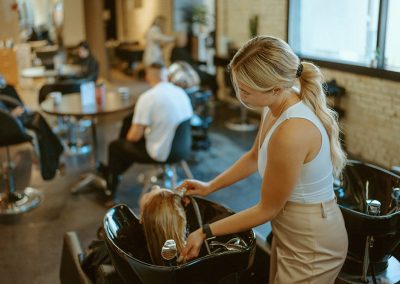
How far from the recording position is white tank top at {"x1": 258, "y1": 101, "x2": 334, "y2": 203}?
1.48 metres

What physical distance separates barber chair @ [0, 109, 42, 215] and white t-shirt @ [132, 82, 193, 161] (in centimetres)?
100

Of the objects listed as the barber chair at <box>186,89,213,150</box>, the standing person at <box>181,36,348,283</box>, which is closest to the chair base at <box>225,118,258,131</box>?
the barber chair at <box>186,89,213,150</box>

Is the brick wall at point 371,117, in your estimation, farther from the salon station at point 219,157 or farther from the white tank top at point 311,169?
the white tank top at point 311,169

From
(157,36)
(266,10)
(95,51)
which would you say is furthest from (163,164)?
(95,51)

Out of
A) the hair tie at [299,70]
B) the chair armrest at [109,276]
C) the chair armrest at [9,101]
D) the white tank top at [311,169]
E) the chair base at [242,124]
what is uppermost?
the hair tie at [299,70]

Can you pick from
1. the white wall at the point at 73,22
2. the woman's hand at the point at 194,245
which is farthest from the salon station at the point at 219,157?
the white wall at the point at 73,22

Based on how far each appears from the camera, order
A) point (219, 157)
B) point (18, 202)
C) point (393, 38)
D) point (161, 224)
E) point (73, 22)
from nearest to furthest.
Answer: point (161, 224) < point (18, 202) < point (393, 38) < point (219, 157) < point (73, 22)

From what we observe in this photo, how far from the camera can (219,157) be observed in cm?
525

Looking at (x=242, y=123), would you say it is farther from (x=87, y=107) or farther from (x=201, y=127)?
(x=87, y=107)

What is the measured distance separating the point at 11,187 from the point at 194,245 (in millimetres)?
3032

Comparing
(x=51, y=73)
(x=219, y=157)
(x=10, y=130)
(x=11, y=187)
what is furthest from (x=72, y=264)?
(x=51, y=73)

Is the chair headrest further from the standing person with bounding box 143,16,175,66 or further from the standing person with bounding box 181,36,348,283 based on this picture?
the standing person with bounding box 143,16,175,66

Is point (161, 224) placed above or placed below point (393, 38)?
below

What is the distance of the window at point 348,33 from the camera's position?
4895 mm
